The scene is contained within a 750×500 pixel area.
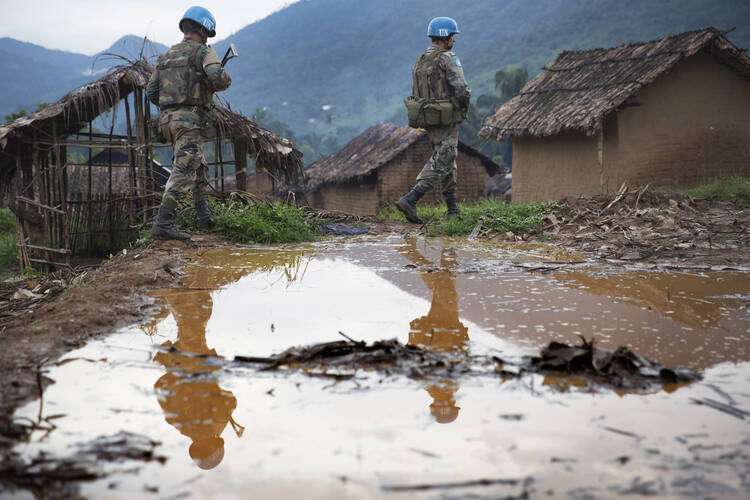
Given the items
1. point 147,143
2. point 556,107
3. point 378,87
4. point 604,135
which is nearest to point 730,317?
point 147,143

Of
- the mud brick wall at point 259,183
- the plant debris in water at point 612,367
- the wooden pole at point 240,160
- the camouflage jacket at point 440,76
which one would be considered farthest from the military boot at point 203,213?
the mud brick wall at point 259,183

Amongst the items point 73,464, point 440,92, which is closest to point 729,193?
point 440,92

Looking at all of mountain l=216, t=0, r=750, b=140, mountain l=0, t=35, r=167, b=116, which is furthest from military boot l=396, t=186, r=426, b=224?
mountain l=0, t=35, r=167, b=116

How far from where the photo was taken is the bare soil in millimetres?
1968

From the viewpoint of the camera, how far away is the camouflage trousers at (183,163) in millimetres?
5141

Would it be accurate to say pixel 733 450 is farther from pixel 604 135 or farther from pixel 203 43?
pixel 604 135

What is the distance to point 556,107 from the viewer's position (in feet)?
39.3

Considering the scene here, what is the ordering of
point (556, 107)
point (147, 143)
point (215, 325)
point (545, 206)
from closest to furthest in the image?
point (215, 325) < point (545, 206) < point (147, 143) < point (556, 107)

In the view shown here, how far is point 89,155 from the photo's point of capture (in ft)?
31.9

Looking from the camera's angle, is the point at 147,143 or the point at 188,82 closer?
the point at 188,82

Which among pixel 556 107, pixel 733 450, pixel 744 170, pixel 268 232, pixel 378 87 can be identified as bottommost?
pixel 733 450

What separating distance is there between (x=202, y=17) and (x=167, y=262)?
8.18 ft

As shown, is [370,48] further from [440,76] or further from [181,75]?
[181,75]

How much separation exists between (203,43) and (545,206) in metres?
3.96
